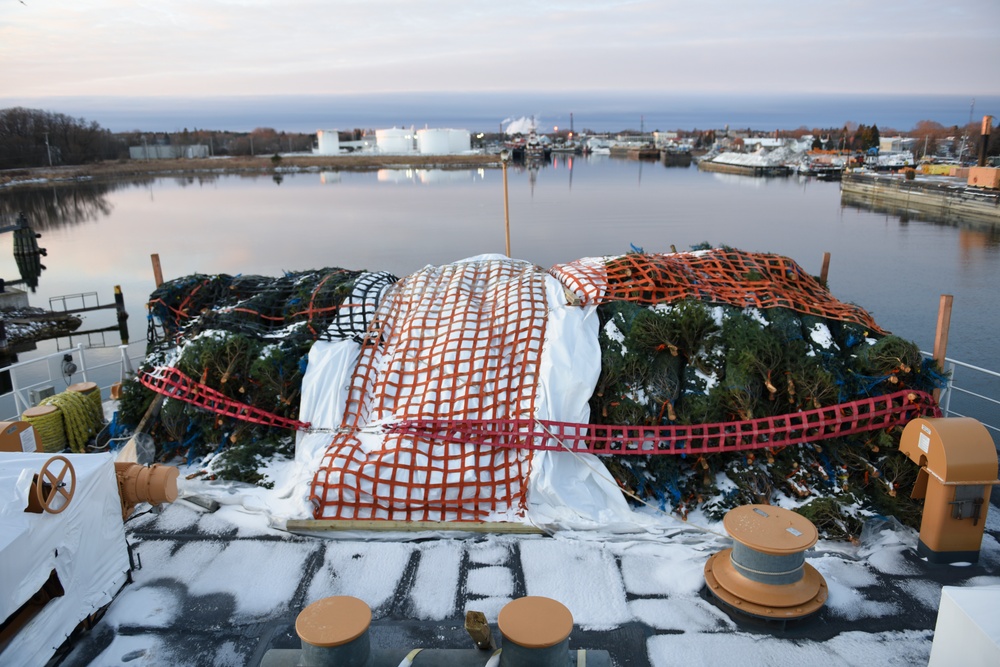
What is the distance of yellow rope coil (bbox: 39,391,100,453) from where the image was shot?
663 cm

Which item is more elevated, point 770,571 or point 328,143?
point 328,143

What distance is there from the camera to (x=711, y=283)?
6.78 metres

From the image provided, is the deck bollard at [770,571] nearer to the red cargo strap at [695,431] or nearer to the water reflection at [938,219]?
the red cargo strap at [695,431]

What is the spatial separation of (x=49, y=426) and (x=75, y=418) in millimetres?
268

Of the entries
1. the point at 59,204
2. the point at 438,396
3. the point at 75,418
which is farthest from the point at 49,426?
the point at 59,204

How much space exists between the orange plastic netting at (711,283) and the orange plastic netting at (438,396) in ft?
2.10

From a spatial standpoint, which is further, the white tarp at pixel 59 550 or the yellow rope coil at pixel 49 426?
the yellow rope coil at pixel 49 426

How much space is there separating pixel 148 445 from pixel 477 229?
2740cm

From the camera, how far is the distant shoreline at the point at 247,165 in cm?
6944

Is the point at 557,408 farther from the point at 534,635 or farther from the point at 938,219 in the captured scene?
the point at 938,219

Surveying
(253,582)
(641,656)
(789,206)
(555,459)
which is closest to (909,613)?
(641,656)

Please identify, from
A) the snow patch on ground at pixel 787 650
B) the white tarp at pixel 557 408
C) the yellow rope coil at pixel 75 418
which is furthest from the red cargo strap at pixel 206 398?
the snow patch on ground at pixel 787 650

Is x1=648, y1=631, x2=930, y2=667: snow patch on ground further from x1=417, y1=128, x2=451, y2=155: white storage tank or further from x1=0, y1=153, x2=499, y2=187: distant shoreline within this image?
x1=417, y1=128, x2=451, y2=155: white storage tank

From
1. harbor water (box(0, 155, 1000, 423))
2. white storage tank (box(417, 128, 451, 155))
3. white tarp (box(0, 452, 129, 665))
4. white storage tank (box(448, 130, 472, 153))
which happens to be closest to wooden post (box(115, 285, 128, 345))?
harbor water (box(0, 155, 1000, 423))
